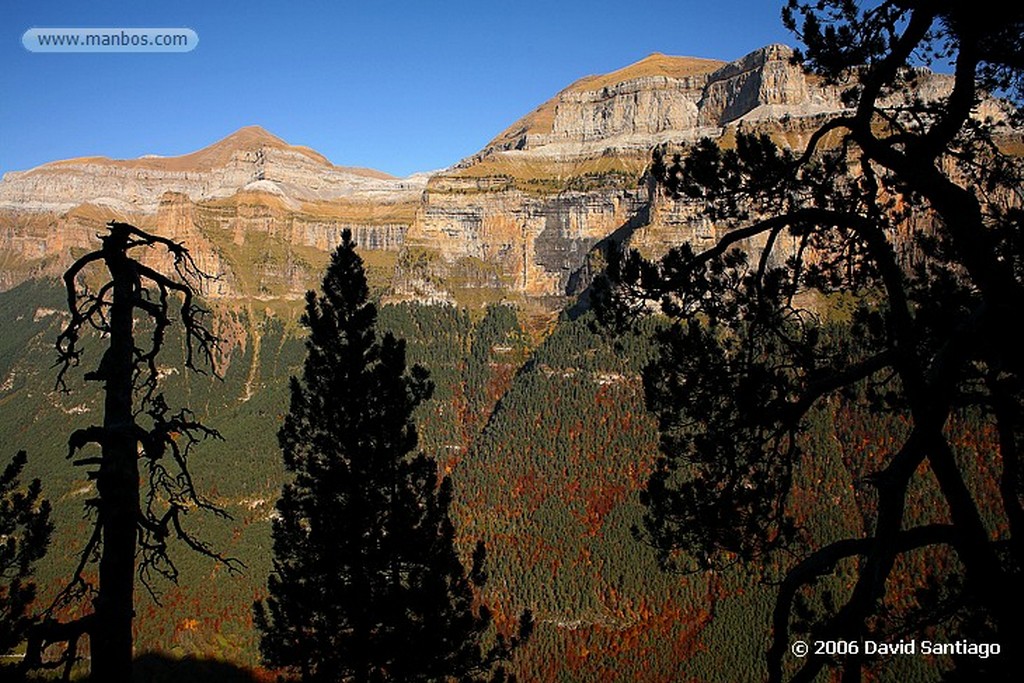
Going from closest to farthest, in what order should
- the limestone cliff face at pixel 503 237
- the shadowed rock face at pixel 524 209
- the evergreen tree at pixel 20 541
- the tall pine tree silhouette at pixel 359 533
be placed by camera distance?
the evergreen tree at pixel 20 541 < the tall pine tree silhouette at pixel 359 533 < the shadowed rock face at pixel 524 209 < the limestone cliff face at pixel 503 237

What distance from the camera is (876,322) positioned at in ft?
27.8

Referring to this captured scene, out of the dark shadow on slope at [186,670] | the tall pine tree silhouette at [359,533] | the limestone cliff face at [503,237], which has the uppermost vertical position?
the limestone cliff face at [503,237]

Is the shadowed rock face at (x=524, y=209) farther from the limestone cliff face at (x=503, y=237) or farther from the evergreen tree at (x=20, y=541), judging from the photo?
the evergreen tree at (x=20, y=541)

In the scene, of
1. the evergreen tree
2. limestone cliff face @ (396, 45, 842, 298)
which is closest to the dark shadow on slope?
the evergreen tree

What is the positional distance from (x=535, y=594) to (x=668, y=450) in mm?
56949

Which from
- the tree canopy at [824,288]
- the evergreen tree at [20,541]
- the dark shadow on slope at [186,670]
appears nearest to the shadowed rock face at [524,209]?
the dark shadow on slope at [186,670]

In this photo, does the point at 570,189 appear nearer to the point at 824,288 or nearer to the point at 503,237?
the point at 503,237

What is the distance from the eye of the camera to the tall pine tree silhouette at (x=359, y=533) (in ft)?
44.5

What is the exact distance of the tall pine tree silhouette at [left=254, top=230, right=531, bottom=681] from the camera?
1358 centimetres

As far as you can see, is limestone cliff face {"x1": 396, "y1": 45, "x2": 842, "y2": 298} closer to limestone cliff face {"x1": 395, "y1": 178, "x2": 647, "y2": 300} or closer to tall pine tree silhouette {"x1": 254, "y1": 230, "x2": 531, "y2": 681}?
limestone cliff face {"x1": 395, "y1": 178, "x2": 647, "y2": 300}

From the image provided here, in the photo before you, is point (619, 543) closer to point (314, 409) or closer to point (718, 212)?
point (314, 409)

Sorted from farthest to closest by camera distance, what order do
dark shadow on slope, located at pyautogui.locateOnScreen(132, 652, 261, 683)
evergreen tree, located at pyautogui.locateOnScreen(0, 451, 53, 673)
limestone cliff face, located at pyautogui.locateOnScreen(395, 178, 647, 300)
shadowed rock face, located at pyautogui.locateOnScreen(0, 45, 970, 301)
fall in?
1. limestone cliff face, located at pyautogui.locateOnScreen(395, 178, 647, 300)
2. shadowed rock face, located at pyautogui.locateOnScreen(0, 45, 970, 301)
3. dark shadow on slope, located at pyautogui.locateOnScreen(132, 652, 261, 683)
4. evergreen tree, located at pyautogui.locateOnScreen(0, 451, 53, 673)

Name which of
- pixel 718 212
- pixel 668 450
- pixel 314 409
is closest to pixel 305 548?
pixel 314 409

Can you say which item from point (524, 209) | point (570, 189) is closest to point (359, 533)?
point (524, 209)
